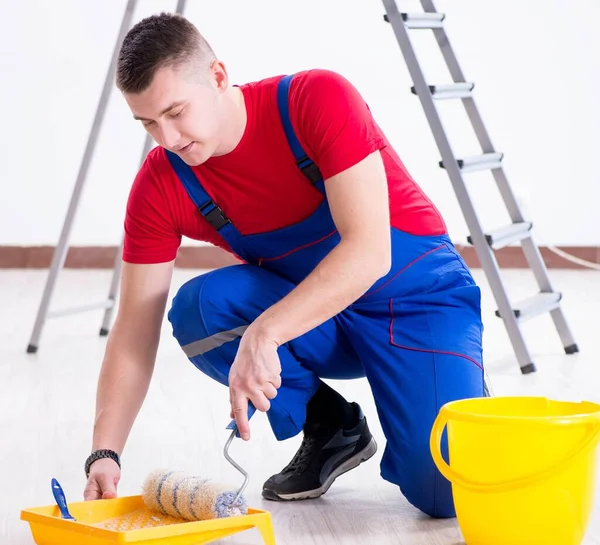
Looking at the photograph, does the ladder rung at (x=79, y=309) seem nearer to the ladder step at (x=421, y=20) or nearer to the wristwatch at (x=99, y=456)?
the ladder step at (x=421, y=20)

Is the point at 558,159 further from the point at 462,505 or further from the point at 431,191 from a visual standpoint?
the point at 462,505

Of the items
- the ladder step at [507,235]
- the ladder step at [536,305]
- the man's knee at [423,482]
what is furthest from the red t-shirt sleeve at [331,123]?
the ladder step at [536,305]

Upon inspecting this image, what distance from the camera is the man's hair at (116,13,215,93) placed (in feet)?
5.49

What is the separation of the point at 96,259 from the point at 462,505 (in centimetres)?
433

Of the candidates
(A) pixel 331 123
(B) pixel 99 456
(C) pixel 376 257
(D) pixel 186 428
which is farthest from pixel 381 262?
(D) pixel 186 428

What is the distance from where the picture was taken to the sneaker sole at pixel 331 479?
6.31 feet

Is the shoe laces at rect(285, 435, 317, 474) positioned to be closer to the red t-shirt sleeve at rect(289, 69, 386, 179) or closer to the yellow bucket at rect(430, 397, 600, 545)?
the yellow bucket at rect(430, 397, 600, 545)

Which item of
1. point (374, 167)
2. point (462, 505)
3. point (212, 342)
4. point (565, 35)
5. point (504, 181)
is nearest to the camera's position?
point (462, 505)

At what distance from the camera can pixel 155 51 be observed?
1.69 metres

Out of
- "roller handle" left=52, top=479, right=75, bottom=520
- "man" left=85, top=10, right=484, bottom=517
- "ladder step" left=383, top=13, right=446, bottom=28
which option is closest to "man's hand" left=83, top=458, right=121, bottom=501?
"man" left=85, top=10, right=484, bottom=517

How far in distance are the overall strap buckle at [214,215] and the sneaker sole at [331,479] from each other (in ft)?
1.83

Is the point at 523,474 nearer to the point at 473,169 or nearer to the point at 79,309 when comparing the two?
the point at 473,169

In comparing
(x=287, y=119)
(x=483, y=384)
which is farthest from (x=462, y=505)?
(x=287, y=119)

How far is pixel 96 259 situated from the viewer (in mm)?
5605
